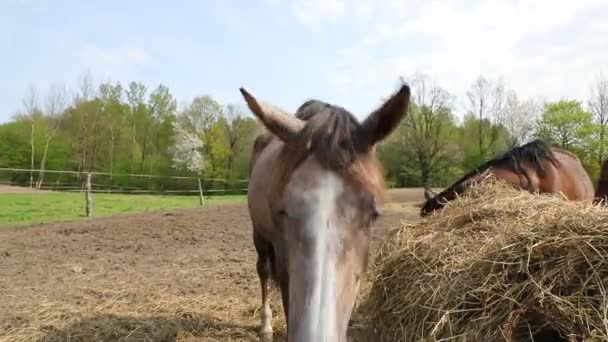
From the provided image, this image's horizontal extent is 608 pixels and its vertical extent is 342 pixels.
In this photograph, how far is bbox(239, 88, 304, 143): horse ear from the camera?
2387 mm

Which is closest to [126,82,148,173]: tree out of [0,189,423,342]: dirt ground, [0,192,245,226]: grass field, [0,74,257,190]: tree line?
[0,74,257,190]: tree line

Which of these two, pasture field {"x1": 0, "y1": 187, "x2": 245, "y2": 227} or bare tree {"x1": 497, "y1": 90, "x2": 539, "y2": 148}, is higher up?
bare tree {"x1": 497, "y1": 90, "x2": 539, "y2": 148}

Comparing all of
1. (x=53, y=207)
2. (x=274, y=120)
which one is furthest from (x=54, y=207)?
(x=274, y=120)

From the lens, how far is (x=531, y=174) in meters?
5.82

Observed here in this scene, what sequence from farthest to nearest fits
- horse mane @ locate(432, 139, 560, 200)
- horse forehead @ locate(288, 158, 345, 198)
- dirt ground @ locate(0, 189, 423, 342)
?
horse mane @ locate(432, 139, 560, 200)
dirt ground @ locate(0, 189, 423, 342)
horse forehead @ locate(288, 158, 345, 198)

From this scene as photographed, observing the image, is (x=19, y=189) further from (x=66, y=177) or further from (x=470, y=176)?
(x=470, y=176)

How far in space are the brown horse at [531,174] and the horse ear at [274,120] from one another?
321cm

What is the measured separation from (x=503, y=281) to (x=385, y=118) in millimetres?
1417

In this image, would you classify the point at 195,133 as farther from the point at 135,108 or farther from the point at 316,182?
the point at 316,182

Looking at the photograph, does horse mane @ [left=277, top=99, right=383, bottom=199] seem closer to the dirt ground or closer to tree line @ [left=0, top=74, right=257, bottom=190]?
the dirt ground

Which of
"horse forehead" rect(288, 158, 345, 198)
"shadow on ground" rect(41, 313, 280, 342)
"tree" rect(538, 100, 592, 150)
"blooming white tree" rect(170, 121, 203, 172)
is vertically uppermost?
"tree" rect(538, 100, 592, 150)

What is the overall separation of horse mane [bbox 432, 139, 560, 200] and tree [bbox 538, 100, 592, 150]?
36.4 meters

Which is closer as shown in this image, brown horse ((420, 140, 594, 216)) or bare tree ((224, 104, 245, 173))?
brown horse ((420, 140, 594, 216))

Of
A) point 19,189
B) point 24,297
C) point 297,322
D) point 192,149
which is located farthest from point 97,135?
point 297,322
